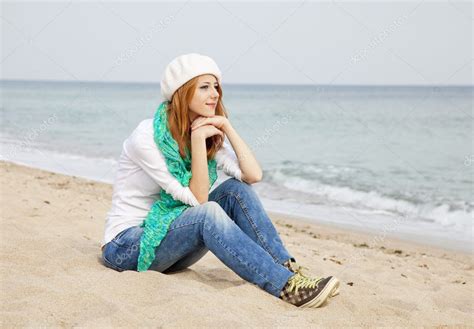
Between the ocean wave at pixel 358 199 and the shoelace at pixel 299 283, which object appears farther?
the ocean wave at pixel 358 199

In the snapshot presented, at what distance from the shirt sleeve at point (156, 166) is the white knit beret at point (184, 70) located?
264mm

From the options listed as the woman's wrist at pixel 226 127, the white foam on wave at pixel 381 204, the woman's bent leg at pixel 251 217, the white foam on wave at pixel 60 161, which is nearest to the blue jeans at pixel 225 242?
the woman's bent leg at pixel 251 217

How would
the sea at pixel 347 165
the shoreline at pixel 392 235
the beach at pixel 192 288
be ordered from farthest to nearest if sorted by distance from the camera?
1. the sea at pixel 347 165
2. the shoreline at pixel 392 235
3. the beach at pixel 192 288

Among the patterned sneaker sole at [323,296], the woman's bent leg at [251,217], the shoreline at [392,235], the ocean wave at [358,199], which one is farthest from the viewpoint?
the ocean wave at [358,199]

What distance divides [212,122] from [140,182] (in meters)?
0.48

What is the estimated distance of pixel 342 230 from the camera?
Result: 6434 millimetres

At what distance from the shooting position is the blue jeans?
306 cm

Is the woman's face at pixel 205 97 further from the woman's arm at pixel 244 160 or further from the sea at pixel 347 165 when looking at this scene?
the sea at pixel 347 165

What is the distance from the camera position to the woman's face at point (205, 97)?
3244 mm

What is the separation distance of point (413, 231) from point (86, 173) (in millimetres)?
5528

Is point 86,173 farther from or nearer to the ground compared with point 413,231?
nearer to the ground

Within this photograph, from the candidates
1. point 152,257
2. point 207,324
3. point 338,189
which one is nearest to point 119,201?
point 152,257

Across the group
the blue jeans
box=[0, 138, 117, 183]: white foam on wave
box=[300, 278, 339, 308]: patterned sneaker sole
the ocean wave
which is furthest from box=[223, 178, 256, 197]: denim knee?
box=[0, 138, 117, 183]: white foam on wave

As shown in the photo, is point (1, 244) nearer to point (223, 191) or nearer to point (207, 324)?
point (223, 191)
